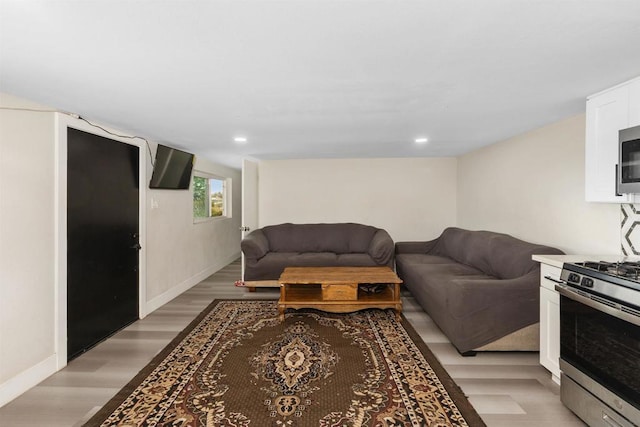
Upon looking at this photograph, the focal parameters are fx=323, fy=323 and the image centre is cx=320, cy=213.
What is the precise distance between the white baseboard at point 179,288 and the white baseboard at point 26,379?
3.98 feet

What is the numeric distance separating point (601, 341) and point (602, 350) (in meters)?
0.04

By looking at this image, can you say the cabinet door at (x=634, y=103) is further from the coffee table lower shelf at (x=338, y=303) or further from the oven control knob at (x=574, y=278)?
the coffee table lower shelf at (x=338, y=303)

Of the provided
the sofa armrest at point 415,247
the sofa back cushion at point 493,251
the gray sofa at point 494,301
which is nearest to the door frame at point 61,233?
the gray sofa at point 494,301

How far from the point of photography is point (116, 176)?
10.3ft

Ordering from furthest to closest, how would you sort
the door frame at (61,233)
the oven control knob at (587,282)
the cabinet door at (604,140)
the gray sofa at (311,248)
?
the gray sofa at (311,248) → the door frame at (61,233) → the cabinet door at (604,140) → the oven control knob at (587,282)

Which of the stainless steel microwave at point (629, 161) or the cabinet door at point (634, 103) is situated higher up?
the cabinet door at point (634, 103)

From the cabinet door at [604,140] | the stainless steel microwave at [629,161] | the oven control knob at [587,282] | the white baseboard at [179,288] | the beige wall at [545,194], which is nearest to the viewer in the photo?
the oven control knob at [587,282]

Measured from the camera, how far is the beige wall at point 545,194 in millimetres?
2560

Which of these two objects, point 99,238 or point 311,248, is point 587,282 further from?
point 311,248

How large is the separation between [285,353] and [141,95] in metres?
2.21

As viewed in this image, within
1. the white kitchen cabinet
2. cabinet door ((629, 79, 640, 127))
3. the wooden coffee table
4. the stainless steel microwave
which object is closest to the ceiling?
cabinet door ((629, 79, 640, 127))

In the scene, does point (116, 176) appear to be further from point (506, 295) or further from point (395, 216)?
point (395, 216)

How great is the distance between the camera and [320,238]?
207 inches

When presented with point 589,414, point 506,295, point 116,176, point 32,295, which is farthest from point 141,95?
point 589,414
